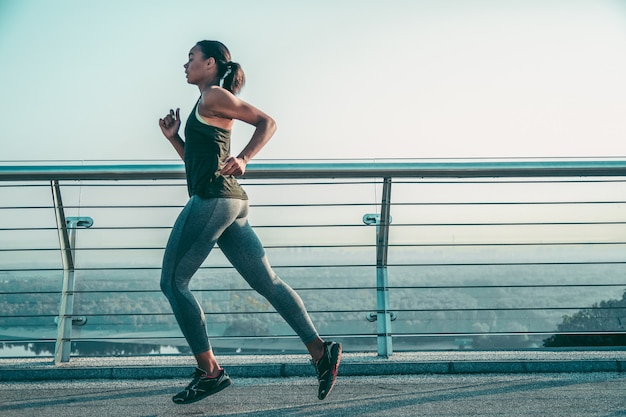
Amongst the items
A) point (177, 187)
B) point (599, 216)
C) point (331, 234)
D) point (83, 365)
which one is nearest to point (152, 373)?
point (83, 365)

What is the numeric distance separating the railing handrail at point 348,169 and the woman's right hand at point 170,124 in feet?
1.61

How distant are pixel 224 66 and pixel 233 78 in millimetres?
66

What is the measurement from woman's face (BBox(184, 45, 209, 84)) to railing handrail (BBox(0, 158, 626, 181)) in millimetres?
773

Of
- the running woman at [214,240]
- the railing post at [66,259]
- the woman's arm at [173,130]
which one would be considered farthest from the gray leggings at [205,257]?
the railing post at [66,259]

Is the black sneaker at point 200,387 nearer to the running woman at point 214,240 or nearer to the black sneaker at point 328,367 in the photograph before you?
the running woman at point 214,240

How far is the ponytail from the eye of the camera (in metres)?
2.65

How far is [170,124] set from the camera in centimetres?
284

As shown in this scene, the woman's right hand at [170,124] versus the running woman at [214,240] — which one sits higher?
the woman's right hand at [170,124]

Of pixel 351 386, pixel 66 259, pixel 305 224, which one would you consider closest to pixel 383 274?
pixel 305 224

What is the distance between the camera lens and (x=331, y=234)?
12.0ft

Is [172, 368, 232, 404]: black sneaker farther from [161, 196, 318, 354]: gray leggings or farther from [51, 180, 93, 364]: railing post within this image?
[51, 180, 93, 364]: railing post

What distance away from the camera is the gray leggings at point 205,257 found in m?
2.45

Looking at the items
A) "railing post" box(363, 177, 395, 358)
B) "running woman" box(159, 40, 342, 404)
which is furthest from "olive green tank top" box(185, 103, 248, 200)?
"railing post" box(363, 177, 395, 358)

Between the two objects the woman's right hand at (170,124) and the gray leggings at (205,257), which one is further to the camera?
the woman's right hand at (170,124)
